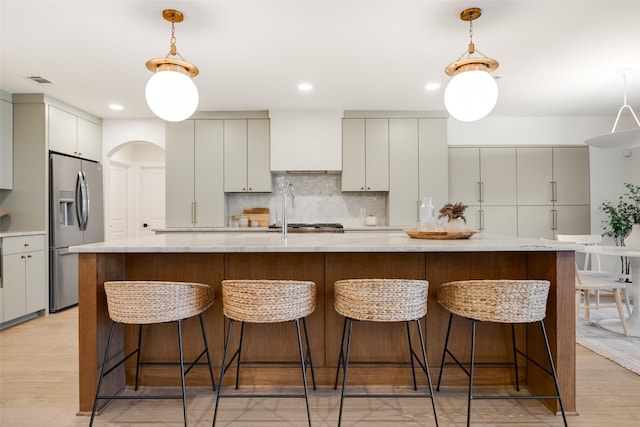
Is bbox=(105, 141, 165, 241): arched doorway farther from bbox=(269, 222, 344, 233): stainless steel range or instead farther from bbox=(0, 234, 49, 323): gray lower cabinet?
bbox=(269, 222, 344, 233): stainless steel range

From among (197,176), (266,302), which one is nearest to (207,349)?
(266,302)

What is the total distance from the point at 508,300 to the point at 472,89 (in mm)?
1196

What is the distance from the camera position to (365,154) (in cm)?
480

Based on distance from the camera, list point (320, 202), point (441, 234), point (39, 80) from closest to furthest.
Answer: point (441, 234) < point (39, 80) < point (320, 202)

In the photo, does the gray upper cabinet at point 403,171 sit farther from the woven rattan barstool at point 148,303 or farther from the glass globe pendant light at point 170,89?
the woven rattan barstool at point 148,303

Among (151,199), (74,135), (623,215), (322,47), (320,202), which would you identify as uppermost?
(322,47)

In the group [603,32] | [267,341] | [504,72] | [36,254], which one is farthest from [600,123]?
[36,254]

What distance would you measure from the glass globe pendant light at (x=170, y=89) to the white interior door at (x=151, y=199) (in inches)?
181

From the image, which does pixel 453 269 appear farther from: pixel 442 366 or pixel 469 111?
pixel 469 111

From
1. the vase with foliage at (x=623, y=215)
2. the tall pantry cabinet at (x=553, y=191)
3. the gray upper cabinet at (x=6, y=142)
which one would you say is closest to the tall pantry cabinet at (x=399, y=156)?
the tall pantry cabinet at (x=553, y=191)

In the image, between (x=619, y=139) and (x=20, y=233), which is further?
(x=20, y=233)

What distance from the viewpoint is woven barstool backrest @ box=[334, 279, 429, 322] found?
5.87ft

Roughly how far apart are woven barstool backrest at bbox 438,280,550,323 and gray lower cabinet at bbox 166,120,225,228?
363 centimetres

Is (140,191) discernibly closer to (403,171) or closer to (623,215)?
(403,171)
